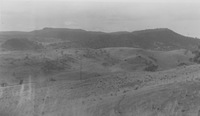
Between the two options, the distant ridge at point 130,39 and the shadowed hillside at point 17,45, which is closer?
the shadowed hillside at point 17,45

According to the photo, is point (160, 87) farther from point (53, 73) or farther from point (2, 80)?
point (53, 73)

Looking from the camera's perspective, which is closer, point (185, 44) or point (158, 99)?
point (158, 99)

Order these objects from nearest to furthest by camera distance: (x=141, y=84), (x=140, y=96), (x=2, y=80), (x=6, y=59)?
1. (x=140, y=96)
2. (x=141, y=84)
3. (x=2, y=80)
4. (x=6, y=59)

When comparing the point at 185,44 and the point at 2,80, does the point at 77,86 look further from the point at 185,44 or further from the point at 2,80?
the point at 185,44

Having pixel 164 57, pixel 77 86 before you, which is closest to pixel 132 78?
pixel 77 86

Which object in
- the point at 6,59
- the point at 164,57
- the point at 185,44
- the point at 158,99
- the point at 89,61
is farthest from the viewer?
the point at 185,44

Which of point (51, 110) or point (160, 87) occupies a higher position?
point (160, 87)

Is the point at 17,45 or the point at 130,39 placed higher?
the point at 130,39

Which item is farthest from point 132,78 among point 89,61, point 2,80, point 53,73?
point 89,61

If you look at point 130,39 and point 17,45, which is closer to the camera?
point 17,45

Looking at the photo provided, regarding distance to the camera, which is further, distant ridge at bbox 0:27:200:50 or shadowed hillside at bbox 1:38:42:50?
distant ridge at bbox 0:27:200:50
